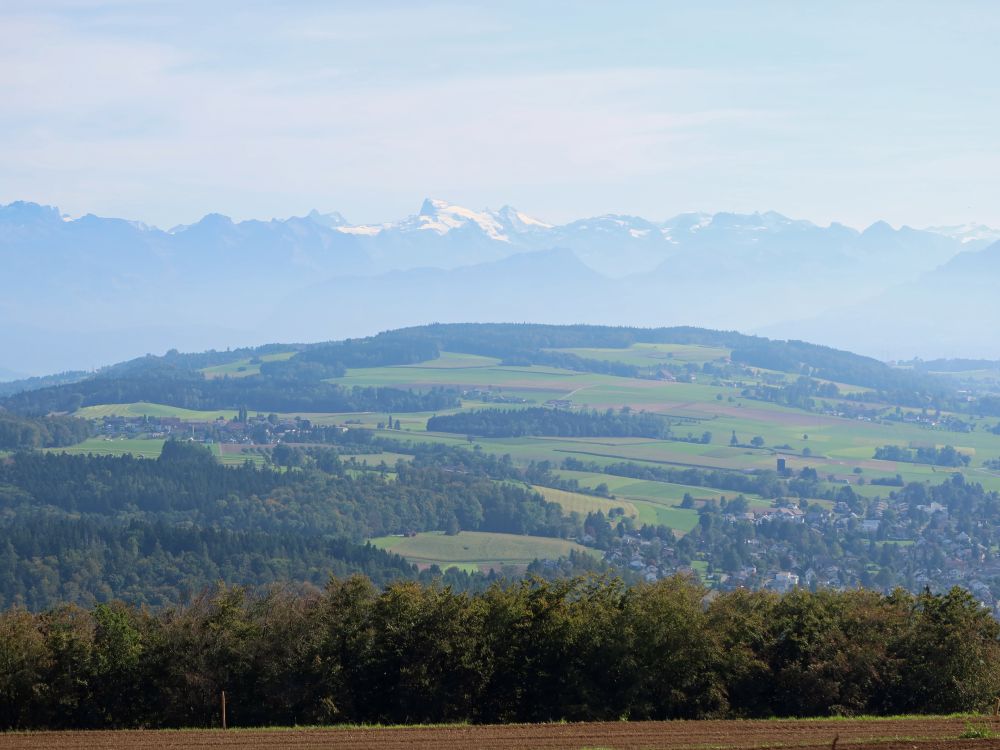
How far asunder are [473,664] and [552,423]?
418ft

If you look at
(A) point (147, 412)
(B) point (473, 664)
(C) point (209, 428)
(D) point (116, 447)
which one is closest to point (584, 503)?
(D) point (116, 447)

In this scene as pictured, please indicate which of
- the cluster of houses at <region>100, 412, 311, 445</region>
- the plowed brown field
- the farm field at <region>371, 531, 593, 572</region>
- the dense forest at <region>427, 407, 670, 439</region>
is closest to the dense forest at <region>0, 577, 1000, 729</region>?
the plowed brown field

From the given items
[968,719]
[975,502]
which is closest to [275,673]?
[968,719]

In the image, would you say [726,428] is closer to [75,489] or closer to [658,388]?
[658,388]

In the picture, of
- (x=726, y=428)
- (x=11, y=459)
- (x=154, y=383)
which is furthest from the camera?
(x=154, y=383)

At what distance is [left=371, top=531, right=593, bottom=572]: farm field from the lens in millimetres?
91625

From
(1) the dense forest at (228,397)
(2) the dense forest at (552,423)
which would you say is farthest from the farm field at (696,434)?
(1) the dense forest at (228,397)

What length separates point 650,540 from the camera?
99.8 meters

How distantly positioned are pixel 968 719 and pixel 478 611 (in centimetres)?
1277

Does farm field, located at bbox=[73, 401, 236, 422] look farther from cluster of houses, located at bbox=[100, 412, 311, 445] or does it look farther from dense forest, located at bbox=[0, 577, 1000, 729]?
dense forest, located at bbox=[0, 577, 1000, 729]

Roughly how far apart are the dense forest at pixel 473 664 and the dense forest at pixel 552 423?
11824 cm

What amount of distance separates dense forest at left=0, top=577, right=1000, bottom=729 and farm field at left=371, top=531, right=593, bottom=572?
54014 millimetres

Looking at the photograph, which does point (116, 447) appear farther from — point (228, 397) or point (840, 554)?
point (840, 554)

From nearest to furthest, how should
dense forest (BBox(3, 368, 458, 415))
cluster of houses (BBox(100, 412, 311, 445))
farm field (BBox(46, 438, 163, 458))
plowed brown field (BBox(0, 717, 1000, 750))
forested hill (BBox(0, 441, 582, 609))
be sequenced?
1. plowed brown field (BBox(0, 717, 1000, 750))
2. forested hill (BBox(0, 441, 582, 609))
3. farm field (BBox(46, 438, 163, 458))
4. cluster of houses (BBox(100, 412, 311, 445))
5. dense forest (BBox(3, 368, 458, 415))
